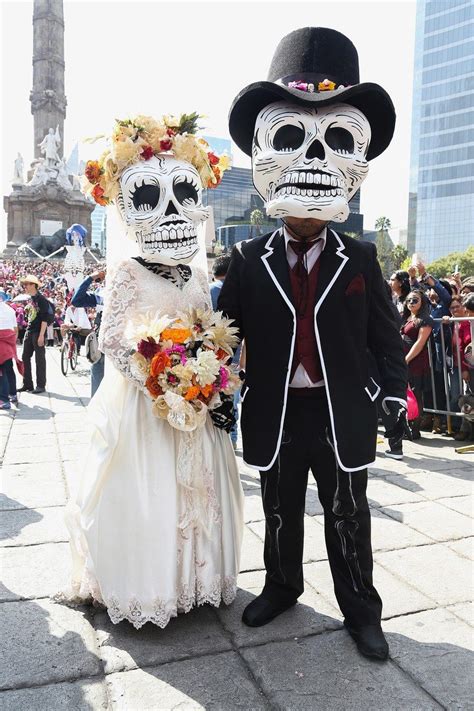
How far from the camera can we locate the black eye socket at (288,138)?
2.38 metres

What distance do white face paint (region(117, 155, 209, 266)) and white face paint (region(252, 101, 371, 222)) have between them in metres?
0.41

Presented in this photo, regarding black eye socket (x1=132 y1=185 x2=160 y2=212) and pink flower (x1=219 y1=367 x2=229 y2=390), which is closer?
pink flower (x1=219 y1=367 x2=229 y2=390)

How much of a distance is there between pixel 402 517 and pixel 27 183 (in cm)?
4368

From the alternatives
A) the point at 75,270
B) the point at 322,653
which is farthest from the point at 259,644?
the point at 75,270

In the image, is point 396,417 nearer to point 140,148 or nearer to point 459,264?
point 140,148

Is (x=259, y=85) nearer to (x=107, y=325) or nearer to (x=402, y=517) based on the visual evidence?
(x=107, y=325)

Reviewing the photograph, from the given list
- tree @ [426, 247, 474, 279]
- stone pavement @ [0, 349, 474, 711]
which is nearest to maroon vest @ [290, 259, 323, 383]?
stone pavement @ [0, 349, 474, 711]

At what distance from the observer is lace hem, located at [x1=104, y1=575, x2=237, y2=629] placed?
2479 millimetres

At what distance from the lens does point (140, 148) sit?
2652 mm

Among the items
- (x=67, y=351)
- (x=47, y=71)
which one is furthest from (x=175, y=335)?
(x=47, y=71)

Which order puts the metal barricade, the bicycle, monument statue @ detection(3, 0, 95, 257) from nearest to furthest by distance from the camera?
the metal barricade → the bicycle → monument statue @ detection(3, 0, 95, 257)

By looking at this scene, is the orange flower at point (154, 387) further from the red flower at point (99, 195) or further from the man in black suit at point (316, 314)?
the red flower at point (99, 195)

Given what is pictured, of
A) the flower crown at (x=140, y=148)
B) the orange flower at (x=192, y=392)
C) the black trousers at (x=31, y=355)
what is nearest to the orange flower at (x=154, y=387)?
the orange flower at (x=192, y=392)

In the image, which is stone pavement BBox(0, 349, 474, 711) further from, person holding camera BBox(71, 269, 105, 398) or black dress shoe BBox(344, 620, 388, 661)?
person holding camera BBox(71, 269, 105, 398)
